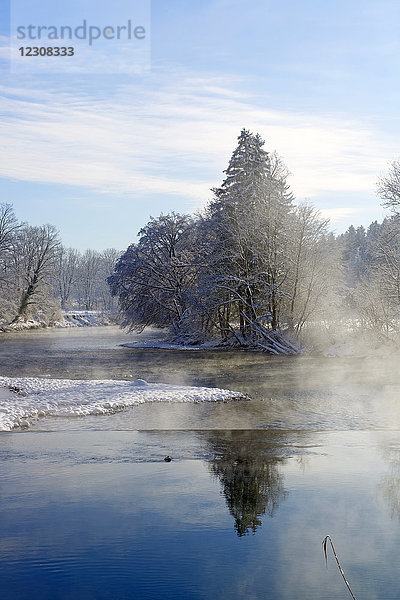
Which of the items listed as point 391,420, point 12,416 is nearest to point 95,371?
point 12,416

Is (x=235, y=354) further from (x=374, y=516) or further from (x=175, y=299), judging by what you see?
(x=374, y=516)

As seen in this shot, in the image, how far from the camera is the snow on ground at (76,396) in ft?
49.1

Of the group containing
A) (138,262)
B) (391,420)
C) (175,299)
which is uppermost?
(138,262)

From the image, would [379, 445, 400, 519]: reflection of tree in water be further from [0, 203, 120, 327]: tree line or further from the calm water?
[0, 203, 120, 327]: tree line

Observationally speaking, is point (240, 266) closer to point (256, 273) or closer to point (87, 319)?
point (256, 273)

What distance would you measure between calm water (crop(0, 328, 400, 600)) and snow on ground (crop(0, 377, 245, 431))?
0.69m

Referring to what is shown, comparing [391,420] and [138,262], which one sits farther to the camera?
[138,262]

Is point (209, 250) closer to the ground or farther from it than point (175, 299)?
farther from it

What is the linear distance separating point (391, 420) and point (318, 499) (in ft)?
23.5

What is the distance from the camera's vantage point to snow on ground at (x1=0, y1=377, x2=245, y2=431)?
1497 cm

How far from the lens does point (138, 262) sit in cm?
4634

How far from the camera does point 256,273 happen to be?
39.5 m

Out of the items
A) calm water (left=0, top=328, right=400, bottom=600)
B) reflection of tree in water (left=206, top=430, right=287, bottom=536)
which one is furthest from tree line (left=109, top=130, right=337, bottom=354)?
reflection of tree in water (left=206, top=430, right=287, bottom=536)

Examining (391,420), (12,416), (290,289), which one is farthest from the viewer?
(290,289)
